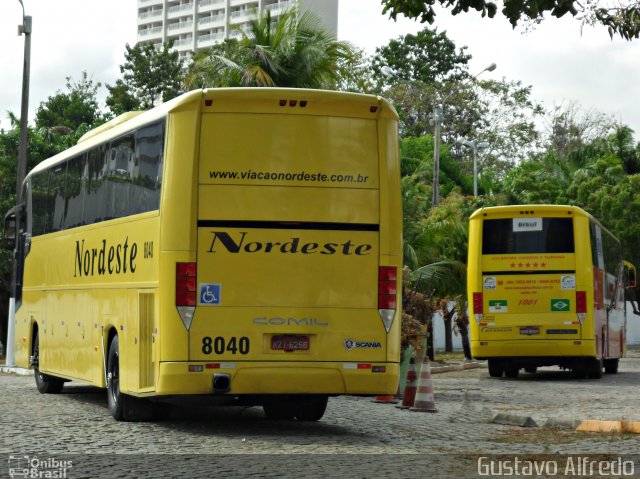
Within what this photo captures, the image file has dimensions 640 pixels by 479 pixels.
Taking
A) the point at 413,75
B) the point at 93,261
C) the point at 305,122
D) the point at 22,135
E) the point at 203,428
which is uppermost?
the point at 413,75

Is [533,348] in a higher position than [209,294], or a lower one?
lower

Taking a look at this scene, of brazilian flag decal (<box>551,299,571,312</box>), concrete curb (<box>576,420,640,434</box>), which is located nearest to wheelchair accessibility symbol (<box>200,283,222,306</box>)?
concrete curb (<box>576,420,640,434</box>)

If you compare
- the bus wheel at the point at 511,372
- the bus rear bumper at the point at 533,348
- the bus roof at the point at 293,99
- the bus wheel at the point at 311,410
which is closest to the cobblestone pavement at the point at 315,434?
the bus wheel at the point at 311,410

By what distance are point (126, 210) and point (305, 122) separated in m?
2.60

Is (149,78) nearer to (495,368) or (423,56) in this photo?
(423,56)

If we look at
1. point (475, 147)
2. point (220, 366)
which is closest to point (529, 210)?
point (220, 366)

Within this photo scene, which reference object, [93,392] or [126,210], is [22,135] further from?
[126,210]

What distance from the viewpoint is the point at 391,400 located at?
18969 mm

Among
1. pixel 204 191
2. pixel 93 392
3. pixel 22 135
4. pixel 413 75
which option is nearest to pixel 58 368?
pixel 93 392

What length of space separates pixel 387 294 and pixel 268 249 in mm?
1346

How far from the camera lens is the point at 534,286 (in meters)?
26.5

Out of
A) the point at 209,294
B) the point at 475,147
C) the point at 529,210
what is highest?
the point at 475,147

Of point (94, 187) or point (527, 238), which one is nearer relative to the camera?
point (94, 187)

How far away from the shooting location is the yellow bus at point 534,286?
86.0 feet
